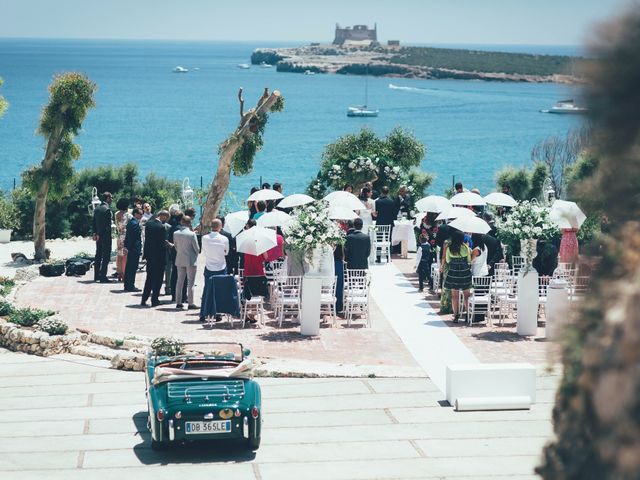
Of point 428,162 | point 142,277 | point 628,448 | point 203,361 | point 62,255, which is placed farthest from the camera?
point 428,162

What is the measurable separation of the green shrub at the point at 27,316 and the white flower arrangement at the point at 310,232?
12.9ft

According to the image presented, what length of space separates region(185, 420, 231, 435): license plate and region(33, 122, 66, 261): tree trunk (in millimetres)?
13586

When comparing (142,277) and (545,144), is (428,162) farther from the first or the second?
(142,277)

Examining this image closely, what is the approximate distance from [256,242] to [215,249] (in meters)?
0.64

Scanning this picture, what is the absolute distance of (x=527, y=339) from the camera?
1641 cm

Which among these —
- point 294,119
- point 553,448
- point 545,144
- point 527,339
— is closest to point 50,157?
point 527,339

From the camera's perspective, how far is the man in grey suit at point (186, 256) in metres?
17.8

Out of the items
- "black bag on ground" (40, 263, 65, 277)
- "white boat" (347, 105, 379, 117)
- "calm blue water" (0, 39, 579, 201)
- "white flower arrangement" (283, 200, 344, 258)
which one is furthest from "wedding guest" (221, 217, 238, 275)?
"white boat" (347, 105, 379, 117)

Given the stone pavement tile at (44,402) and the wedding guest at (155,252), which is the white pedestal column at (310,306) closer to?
the wedding guest at (155,252)

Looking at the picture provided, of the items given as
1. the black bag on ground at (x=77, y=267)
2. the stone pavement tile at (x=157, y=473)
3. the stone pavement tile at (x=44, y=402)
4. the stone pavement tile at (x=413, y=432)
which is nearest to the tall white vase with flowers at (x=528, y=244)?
the stone pavement tile at (x=413, y=432)

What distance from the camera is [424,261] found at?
19.9m

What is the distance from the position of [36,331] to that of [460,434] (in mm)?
7137

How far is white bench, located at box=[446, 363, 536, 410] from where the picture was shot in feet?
41.8

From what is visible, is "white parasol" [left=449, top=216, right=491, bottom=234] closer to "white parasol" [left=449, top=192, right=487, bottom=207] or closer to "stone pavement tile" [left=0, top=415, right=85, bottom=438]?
"white parasol" [left=449, top=192, right=487, bottom=207]
